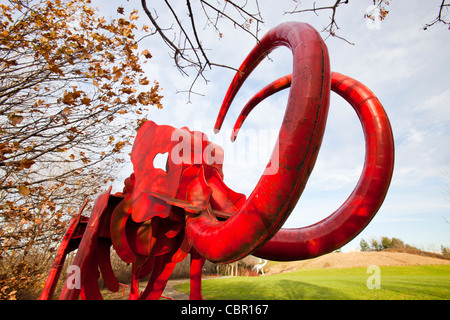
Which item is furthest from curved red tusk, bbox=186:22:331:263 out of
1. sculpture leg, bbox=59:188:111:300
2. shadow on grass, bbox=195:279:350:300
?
shadow on grass, bbox=195:279:350:300

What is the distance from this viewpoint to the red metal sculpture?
0.82 meters

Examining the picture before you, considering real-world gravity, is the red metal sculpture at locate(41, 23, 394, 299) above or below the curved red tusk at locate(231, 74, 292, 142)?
below

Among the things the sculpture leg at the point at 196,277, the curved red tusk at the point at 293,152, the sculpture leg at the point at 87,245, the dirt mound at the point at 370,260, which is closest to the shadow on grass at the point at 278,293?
the dirt mound at the point at 370,260

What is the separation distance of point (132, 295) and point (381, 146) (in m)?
2.39

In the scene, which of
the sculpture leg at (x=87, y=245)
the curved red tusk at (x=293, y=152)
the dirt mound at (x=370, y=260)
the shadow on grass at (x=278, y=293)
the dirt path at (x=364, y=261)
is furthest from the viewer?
the dirt mound at (x=370, y=260)

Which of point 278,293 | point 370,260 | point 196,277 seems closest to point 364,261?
point 370,260

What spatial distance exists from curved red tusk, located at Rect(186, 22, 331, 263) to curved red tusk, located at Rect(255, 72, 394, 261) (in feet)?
1.87

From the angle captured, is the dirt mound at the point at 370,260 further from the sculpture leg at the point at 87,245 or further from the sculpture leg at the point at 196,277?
the sculpture leg at the point at 87,245

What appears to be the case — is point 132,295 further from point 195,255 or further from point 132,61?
point 132,61

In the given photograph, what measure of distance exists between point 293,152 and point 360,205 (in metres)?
0.80

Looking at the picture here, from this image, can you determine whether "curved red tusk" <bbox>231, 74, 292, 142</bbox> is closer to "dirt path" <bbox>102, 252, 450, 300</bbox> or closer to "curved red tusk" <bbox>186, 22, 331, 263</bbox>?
"curved red tusk" <bbox>186, 22, 331, 263</bbox>

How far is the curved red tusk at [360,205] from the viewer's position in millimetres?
1345

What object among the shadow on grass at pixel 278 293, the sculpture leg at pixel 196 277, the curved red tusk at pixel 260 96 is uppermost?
the curved red tusk at pixel 260 96

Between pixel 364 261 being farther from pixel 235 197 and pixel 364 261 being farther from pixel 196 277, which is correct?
pixel 235 197
